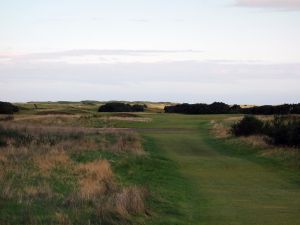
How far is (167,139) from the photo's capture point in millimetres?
43219

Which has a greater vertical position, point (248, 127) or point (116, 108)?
point (116, 108)

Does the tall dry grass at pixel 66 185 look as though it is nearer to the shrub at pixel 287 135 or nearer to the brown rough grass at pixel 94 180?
the brown rough grass at pixel 94 180

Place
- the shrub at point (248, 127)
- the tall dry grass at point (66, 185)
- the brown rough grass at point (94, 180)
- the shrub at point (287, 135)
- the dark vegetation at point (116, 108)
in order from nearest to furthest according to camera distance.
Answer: the tall dry grass at point (66, 185) < the brown rough grass at point (94, 180) < the shrub at point (287, 135) < the shrub at point (248, 127) < the dark vegetation at point (116, 108)

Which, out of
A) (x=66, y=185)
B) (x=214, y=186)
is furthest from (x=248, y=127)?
(x=66, y=185)

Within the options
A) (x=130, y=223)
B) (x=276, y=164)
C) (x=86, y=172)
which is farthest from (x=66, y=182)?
(x=276, y=164)

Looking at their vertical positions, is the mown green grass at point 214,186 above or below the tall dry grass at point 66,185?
below

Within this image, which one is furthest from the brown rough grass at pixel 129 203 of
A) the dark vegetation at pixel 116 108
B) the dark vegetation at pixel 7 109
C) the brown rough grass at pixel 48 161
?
the dark vegetation at pixel 116 108

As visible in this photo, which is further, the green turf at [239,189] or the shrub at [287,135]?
the shrub at [287,135]

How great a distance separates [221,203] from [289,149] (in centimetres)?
1427

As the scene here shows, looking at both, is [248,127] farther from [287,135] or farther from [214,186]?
[214,186]

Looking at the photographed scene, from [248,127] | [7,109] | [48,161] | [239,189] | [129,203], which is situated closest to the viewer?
[129,203]

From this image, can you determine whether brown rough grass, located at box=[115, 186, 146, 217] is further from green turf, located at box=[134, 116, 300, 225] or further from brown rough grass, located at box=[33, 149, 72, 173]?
brown rough grass, located at box=[33, 149, 72, 173]

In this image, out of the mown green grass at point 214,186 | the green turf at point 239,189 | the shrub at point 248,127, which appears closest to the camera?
the mown green grass at point 214,186

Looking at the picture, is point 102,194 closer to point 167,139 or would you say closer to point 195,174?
point 195,174
